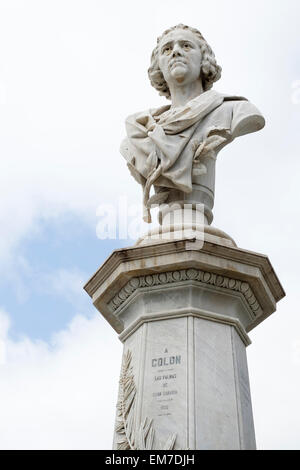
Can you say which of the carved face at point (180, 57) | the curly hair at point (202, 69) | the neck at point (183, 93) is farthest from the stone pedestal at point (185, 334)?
the curly hair at point (202, 69)

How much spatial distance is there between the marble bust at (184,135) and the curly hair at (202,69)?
8.5 inches

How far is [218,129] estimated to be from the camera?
8.41 metres

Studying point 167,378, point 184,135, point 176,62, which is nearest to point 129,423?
point 167,378

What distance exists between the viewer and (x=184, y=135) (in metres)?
8.42

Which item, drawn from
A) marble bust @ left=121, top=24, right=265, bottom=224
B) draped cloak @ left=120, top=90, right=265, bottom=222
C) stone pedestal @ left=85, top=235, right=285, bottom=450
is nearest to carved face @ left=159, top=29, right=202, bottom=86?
marble bust @ left=121, top=24, right=265, bottom=224

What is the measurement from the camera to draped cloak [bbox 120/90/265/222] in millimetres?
8219

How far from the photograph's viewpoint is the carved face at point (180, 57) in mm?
9430

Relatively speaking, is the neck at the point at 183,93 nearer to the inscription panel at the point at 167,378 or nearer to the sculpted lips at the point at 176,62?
the sculpted lips at the point at 176,62

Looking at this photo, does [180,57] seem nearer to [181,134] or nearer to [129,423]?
[181,134]

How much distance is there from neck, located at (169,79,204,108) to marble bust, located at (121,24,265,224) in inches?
0.6

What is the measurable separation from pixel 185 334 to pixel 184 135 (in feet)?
9.62

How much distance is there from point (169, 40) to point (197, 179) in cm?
260

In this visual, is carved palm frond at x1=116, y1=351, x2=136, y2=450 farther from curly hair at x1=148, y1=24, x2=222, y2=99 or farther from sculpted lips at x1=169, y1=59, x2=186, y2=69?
curly hair at x1=148, y1=24, x2=222, y2=99
